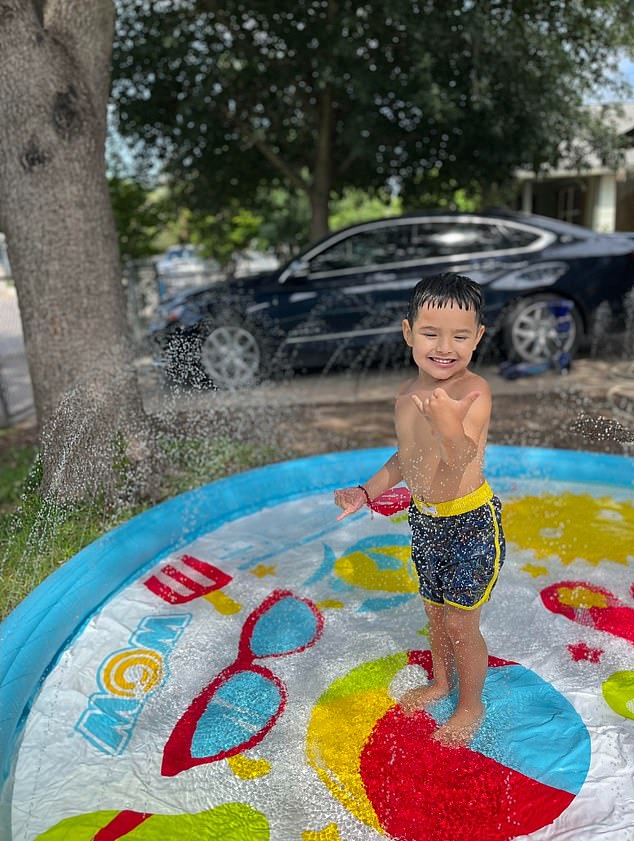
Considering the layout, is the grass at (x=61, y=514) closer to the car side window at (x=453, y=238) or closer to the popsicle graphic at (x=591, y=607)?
the popsicle graphic at (x=591, y=607)

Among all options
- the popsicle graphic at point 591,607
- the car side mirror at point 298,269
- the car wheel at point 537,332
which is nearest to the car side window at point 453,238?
the car wheel at point 537,332

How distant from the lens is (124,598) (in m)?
2.88

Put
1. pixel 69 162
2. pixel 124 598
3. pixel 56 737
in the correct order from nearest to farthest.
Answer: pixel 56 737 → pixel 124 598 → pixel 69 162

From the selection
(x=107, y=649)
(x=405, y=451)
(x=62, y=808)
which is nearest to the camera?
(x=62, y=808)

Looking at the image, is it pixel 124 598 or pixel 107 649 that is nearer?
pixel 107 649

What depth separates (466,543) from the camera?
1.93m

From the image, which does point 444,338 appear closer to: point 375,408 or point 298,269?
point 375,408

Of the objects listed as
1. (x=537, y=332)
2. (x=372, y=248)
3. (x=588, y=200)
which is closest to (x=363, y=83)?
(x=372, y=248)

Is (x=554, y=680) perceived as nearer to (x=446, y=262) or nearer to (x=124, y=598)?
(x=124, y=598)

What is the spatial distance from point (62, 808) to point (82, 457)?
1.91 meters

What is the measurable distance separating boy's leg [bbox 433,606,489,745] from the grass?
167 centimetres

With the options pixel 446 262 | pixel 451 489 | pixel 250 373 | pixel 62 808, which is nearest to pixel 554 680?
pixel 451 489

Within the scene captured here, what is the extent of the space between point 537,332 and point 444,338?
200 inches

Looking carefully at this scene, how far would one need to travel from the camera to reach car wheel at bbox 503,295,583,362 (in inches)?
257
